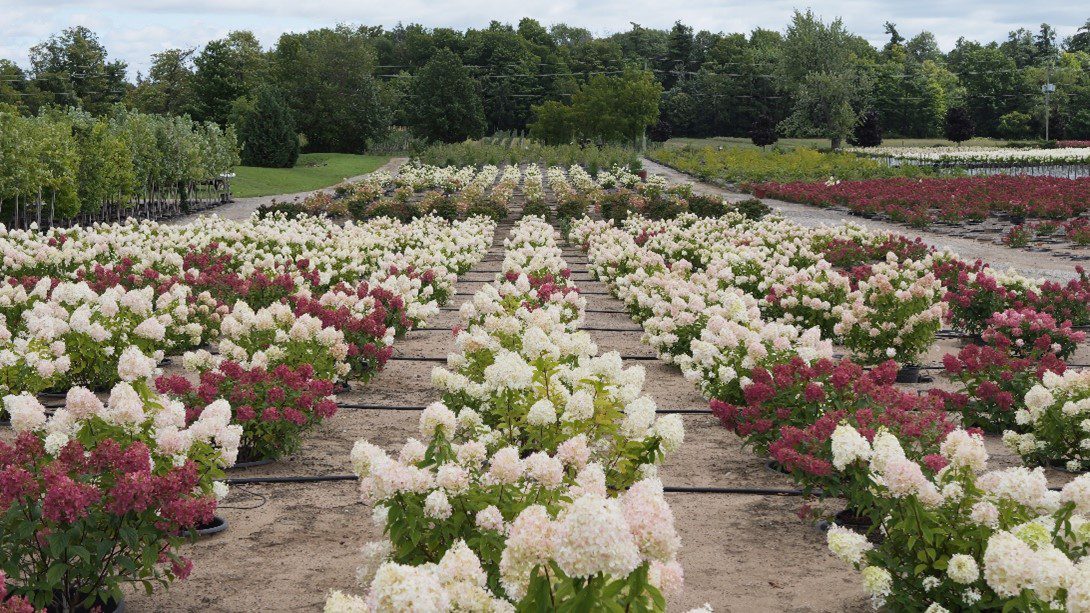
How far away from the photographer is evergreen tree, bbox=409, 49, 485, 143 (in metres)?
66.7

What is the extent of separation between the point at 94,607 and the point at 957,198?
78.4ft

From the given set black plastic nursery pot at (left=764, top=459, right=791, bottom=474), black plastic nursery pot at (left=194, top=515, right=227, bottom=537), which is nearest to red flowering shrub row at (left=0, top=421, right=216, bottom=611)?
black plastic nursery pot at (left=194, top=515, right=227, bottom=537)

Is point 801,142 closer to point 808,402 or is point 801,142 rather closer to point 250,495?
point 808,402

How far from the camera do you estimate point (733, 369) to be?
7.07 m

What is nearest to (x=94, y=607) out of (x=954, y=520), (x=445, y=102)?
(x=954, y=520)

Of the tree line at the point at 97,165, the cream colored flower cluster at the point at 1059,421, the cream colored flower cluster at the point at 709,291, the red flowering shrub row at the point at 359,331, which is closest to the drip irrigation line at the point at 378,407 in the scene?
the red flowering shrub row at the point at 359,331

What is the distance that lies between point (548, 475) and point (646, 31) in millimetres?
103259

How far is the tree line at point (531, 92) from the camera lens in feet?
187

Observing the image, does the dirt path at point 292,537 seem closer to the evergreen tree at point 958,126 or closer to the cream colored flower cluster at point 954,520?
the cream colored flower cluster at point 954,520

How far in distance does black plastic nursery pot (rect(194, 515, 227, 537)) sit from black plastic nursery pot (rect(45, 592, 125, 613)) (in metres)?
0.96

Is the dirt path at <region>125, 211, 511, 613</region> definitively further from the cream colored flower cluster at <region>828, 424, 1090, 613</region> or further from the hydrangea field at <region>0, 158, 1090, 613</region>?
the cream colored flower cluster at <region>828, 424, 1090, 613</region>

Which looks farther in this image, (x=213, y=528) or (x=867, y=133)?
(x=867, y=133)

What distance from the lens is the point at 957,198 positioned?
2491 cm

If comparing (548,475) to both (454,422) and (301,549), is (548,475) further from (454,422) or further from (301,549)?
(301,549)
